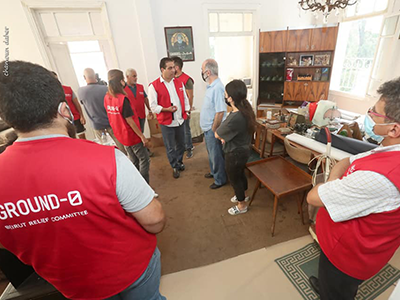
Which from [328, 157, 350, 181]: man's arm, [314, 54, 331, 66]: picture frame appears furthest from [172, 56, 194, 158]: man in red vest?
[314, 54, 331, 66]: picture frame

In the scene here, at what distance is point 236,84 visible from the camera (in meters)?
1.81

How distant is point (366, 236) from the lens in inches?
36.0

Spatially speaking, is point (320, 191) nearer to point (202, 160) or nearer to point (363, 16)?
point (202, 160)

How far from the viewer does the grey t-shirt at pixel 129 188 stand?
28.0 inches

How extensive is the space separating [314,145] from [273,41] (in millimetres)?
3413

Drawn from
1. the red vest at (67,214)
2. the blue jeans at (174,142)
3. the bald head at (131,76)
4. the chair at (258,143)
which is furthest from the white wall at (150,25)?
the red vest at (67,214)

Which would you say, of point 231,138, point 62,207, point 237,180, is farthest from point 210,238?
point 62,207

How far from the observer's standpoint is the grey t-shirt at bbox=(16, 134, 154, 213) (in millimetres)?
711

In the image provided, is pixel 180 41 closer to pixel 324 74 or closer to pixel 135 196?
pixel 324 74

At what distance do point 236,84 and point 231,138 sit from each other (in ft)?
1.62

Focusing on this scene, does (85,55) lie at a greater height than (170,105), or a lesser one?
greater

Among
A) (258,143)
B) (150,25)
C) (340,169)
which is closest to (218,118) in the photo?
(258,143)

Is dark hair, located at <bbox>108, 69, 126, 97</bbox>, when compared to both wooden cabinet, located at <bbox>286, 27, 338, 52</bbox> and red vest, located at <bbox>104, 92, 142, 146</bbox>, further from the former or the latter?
wooden cabinet, located at <bbox>286, 27, 338, 52</bbox>

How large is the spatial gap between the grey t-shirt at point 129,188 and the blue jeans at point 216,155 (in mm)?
1799
